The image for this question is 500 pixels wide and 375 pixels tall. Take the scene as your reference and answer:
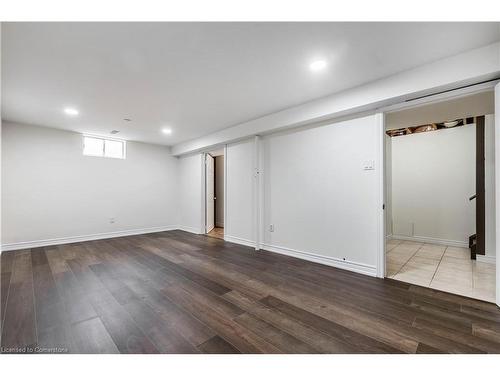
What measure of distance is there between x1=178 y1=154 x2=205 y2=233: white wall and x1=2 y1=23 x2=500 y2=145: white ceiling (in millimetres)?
2629

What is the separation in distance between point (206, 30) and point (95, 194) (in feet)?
17.0

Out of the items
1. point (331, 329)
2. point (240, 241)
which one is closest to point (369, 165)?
point (331, 329)

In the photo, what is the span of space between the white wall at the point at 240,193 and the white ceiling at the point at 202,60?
1277mm

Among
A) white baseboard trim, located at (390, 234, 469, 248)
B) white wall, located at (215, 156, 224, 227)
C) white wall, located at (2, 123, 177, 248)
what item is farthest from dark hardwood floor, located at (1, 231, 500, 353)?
white wall, located at (215, 156, 224, 227)

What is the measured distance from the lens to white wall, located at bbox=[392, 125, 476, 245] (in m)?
4.50

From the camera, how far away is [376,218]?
2.95 meters

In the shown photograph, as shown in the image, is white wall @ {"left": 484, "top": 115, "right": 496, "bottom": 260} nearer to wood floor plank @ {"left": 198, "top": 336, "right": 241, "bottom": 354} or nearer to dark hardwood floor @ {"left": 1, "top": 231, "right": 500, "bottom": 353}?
dark hardwood floor @ {"left": 1, "top": 231, "right": 500, "bottom": 353}

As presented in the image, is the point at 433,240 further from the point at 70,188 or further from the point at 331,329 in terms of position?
the point at 70,188

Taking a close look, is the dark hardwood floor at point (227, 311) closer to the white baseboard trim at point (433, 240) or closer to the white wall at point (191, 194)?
the white wall at point (191, 194)

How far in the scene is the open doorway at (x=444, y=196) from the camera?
3016mm

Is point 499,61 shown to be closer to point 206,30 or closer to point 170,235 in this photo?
point 206,30

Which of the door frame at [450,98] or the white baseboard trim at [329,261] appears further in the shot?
the white baseboard trim at [329,261]

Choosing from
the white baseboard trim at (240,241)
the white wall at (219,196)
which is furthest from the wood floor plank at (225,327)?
the white wall at (219,196)

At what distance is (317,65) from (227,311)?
9.24 feet
